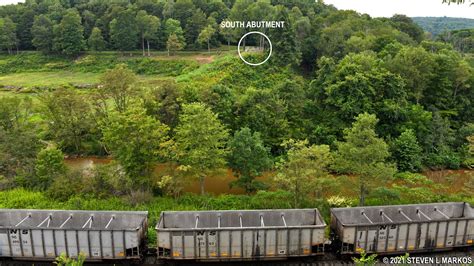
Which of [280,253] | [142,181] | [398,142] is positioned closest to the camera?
[280,253]

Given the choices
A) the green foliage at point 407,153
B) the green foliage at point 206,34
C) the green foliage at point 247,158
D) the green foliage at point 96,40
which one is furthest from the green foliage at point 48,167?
the green foliage at point 96,40

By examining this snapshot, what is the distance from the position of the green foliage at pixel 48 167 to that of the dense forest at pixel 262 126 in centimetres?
7

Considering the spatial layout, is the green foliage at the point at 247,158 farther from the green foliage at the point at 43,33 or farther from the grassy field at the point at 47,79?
the green foliage at the point at 43,33

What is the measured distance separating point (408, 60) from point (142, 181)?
27.2 m

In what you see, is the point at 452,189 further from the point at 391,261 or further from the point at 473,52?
the point at 473,52

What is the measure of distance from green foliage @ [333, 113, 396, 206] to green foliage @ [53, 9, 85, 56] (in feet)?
182

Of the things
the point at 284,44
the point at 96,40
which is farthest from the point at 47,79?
the point at 284,44

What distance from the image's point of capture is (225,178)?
93.6 ft

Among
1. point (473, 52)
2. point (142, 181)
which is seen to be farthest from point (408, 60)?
point (473, 52)

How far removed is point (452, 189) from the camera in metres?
27.9

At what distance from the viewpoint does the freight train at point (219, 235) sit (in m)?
16.7

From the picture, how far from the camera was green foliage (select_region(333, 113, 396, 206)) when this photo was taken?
21.2 metres

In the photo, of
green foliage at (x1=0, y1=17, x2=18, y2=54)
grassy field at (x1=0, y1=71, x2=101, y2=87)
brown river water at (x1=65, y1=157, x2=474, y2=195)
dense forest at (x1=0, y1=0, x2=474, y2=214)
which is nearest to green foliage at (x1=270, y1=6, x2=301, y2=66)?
dense forest at (x1=0, y1=0, x2=474, y2=214)

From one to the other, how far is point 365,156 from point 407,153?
11.9m
